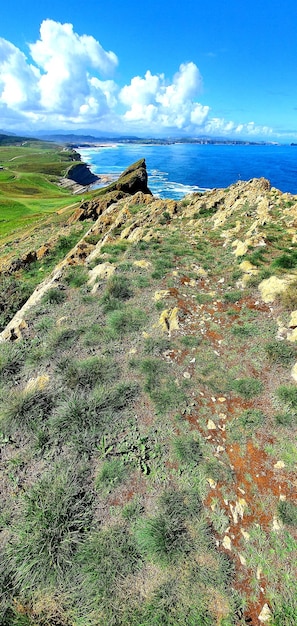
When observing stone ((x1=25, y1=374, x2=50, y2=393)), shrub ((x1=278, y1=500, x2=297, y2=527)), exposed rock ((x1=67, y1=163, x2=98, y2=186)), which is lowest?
shrub ((x1=278, y1=500, x2=297, y2=527))

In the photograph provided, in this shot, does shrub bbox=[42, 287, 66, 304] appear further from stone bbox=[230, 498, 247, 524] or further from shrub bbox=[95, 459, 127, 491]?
stone bbox=[230, 498, 247, 524]

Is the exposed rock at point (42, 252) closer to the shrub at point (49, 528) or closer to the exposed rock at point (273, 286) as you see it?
the exposed rock at point (273, 286)

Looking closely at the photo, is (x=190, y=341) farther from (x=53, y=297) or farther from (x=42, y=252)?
(x=42, y=252)

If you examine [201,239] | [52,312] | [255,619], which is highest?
[201,239]

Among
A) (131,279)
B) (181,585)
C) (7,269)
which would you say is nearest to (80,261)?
(131,279)

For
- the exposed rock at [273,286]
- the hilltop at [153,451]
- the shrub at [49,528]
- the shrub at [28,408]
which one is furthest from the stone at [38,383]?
the exposed rock at [273,286]

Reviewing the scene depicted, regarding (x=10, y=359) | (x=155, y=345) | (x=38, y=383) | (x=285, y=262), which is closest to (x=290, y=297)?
(x=285, y=262)

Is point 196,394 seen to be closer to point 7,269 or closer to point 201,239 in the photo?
point 201,239

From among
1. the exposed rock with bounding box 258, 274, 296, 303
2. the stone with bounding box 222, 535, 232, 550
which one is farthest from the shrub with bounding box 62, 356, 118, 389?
the exposed rock with bounding box 258, 274, 296, 303
